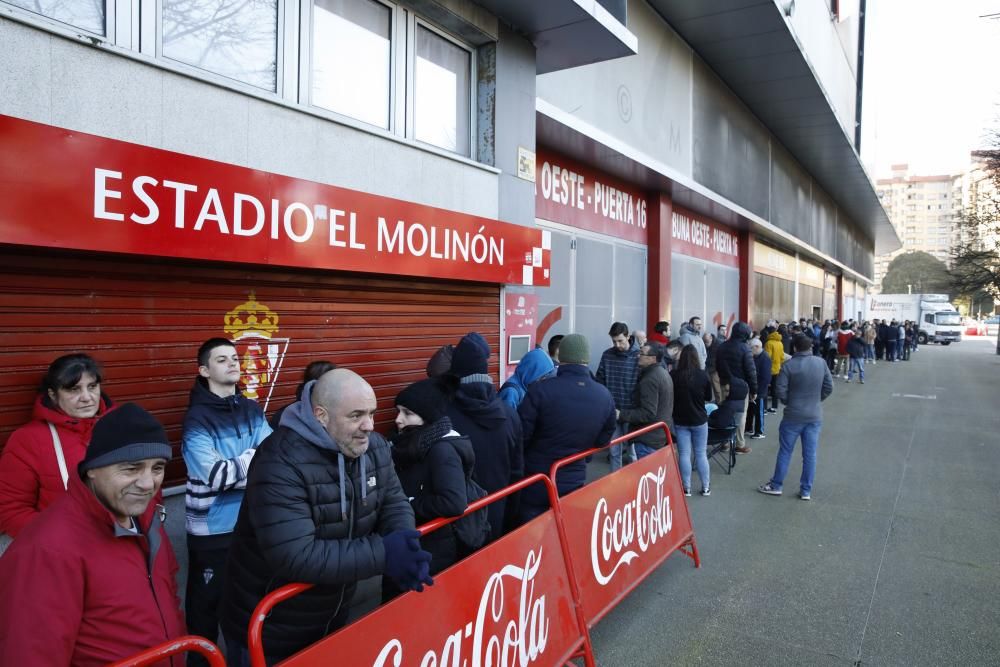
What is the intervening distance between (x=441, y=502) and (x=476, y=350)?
0.85 m

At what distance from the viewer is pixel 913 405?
14.5 m

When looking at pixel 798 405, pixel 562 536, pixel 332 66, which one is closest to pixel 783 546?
pixel 798 405

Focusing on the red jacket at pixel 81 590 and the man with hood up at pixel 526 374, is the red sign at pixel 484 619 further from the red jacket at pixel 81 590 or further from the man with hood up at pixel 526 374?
the man with hood up at pixel 526 374

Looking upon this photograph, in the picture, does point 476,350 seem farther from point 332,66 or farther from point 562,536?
point 332,66

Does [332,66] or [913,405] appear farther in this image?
[913,405]

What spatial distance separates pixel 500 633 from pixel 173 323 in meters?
2.94

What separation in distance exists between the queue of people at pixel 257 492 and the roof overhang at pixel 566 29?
12.5 ft

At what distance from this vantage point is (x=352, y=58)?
18.5 ft

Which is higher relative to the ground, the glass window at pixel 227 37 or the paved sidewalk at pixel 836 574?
the glass window at pixel 227 37

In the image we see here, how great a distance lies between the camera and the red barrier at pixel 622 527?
380 centimetres

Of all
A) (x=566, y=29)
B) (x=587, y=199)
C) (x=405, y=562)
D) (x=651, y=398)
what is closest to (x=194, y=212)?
(x=405, y=562)

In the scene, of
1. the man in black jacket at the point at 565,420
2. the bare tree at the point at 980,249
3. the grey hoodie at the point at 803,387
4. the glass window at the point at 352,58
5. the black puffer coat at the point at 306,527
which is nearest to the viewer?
the black puffer coat at the point at 306,527

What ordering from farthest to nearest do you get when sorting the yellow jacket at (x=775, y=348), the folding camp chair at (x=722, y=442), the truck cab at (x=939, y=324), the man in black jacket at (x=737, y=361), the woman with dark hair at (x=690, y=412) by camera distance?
the truck cab at (x=939, y=324) < the yellow jacket at (x=775, y=348) < the man in black jacket at (x=737, y=361) < the folding camp chair at (x=722, y=442) < the woman with dark hair at (x=690, y=412)

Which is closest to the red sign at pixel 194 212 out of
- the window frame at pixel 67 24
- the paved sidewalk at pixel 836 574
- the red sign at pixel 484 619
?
the window frame at pixel 67 24
